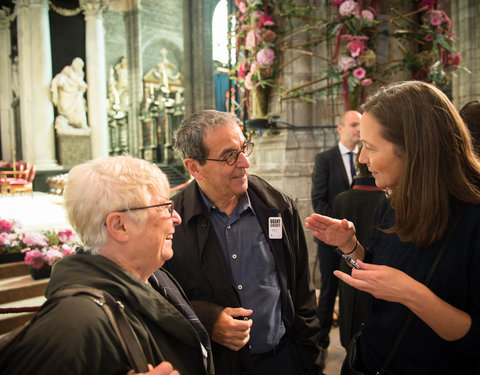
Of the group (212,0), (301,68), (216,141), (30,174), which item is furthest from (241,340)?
(212,0)

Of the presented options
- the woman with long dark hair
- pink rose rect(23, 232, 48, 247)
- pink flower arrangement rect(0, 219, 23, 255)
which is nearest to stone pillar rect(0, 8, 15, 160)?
pink flower arrangement rect(0, 219, 23, 255)

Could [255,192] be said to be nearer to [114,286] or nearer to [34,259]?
[114,286]

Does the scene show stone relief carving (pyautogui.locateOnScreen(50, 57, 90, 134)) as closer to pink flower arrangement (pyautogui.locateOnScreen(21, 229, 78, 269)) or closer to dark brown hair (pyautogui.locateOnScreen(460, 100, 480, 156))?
pink flower arrangement (pyautogui.locateOnScreen(21, 229, 78, 269))

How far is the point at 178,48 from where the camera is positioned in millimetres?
19250

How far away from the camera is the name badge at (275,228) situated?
1742 millimetres

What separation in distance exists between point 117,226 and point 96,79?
13.9 metres

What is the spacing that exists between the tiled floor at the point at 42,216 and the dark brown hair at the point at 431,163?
2.18 meters

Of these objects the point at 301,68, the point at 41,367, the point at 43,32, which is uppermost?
the point at 43,32

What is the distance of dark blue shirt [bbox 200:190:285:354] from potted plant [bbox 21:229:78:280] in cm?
257

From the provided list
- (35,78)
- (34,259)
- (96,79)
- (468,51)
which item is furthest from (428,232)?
(96,79)

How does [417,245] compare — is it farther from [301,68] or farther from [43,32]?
[43,32]

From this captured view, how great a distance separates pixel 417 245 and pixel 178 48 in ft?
65.3

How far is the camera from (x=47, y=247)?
389cm

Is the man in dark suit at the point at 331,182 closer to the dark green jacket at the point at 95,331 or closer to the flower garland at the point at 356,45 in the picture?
the flower garland at the point at 356,45
